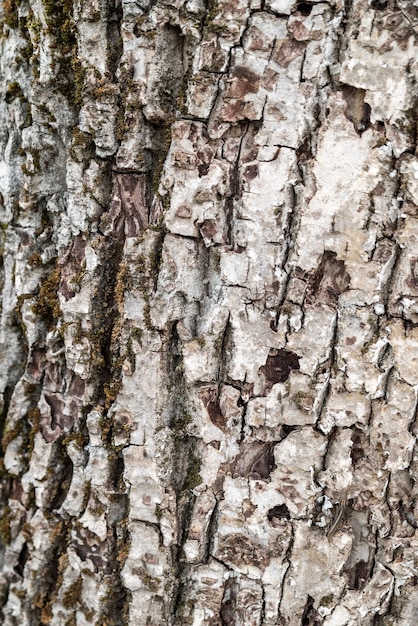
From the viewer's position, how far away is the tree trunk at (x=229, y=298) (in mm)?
1457

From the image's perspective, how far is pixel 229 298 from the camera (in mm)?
1544

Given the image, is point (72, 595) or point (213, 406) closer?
point (213, 406)

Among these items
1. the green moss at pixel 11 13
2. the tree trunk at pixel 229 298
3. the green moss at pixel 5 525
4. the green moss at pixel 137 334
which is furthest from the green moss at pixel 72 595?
the green moss at pixel 11 13

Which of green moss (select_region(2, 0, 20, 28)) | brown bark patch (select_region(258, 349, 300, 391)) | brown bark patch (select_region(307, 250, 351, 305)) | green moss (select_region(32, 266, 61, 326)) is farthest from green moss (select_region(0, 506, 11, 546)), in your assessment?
green moss (select_region(2, 0, 20, 28))

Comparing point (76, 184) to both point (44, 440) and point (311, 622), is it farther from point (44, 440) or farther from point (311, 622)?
point (311, 622)

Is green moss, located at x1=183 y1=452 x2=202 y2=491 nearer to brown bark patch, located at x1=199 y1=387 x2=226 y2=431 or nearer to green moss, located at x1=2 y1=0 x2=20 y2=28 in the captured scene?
brown bark patch, located at x1=199 y1=387 x2=226 y2=431

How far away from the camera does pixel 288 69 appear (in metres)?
1.46

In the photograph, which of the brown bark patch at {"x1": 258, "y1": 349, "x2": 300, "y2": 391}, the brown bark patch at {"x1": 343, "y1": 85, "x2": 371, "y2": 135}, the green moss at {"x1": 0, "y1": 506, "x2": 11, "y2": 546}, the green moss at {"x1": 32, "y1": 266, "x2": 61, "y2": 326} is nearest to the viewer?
the brown bark patch at {"x1": 343, "y1": 85, "x2": 371, "y2": 135}

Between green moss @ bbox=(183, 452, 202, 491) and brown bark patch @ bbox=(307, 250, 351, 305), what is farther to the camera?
green moss @ bbox=(183, 452, 202, 491)

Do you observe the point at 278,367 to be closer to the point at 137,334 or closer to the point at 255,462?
the point at 255,462

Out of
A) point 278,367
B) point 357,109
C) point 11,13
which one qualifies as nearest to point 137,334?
point 278,367

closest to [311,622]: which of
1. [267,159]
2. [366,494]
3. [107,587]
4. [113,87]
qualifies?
[366,494]

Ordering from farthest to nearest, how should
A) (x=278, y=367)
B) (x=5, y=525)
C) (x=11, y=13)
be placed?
1. (x=5, y=525)
2. (x=11, y=13)
3. (x=278, y=367)

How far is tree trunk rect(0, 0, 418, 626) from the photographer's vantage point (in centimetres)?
146
